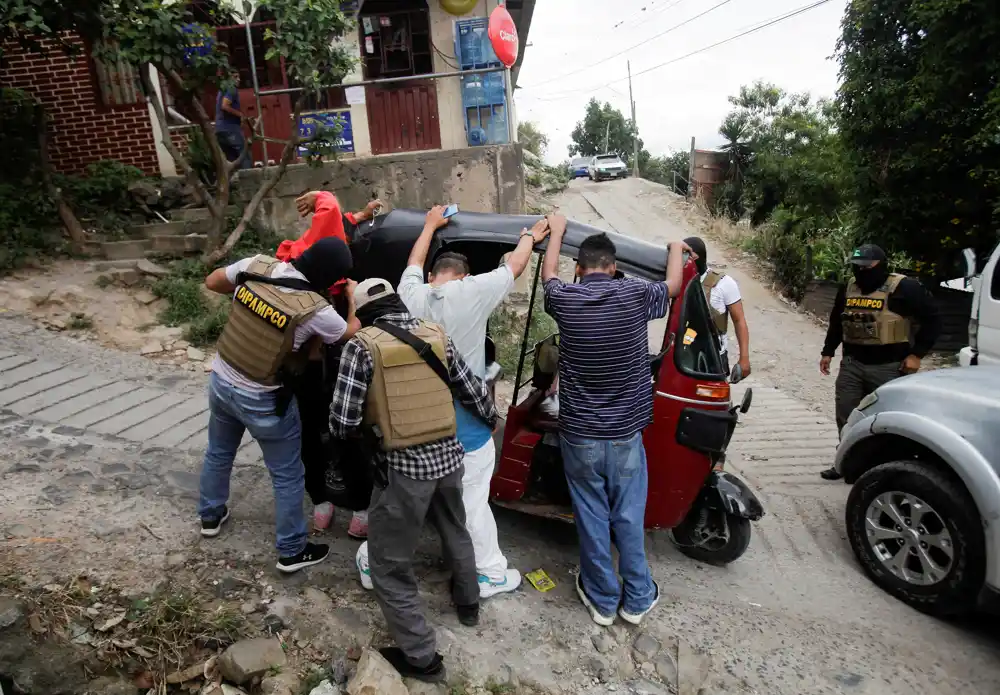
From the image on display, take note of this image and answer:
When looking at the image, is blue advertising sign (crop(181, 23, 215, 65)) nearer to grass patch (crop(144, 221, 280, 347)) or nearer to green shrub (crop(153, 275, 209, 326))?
grass patch (crop(144, 221, 280, 347))

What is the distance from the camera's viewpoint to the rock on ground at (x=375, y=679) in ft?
7.83

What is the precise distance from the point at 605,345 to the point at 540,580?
129 cm

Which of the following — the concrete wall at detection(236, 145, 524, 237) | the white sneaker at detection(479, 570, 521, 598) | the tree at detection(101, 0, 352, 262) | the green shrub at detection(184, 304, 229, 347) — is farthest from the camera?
the concrete wall at detection(236, 145, 524, 237)

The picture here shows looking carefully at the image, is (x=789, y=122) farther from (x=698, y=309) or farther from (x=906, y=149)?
(x=698, y=309)

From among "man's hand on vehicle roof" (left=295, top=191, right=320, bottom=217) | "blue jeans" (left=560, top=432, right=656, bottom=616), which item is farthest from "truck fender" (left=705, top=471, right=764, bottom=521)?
"man's hand on vehicle roof" (left=295, top=191, right=320, bottom=217)

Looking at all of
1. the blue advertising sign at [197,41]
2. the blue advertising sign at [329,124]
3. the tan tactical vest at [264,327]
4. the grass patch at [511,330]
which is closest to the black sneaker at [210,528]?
the tan tactical vest at [264,327]

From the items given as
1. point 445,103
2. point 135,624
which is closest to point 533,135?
point 445,103

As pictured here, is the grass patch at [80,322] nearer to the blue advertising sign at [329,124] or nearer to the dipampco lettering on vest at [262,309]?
the blue advertising sign at [329,124]

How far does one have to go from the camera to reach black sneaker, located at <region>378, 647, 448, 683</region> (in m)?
2.62

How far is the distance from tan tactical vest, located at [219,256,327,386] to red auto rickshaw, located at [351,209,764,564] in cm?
87

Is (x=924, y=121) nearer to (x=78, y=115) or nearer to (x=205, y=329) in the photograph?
(x=205, y=329)

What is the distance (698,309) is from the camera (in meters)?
3.29

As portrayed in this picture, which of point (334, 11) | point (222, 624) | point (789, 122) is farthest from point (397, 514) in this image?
point (789, 122)

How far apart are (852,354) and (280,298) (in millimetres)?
4050
